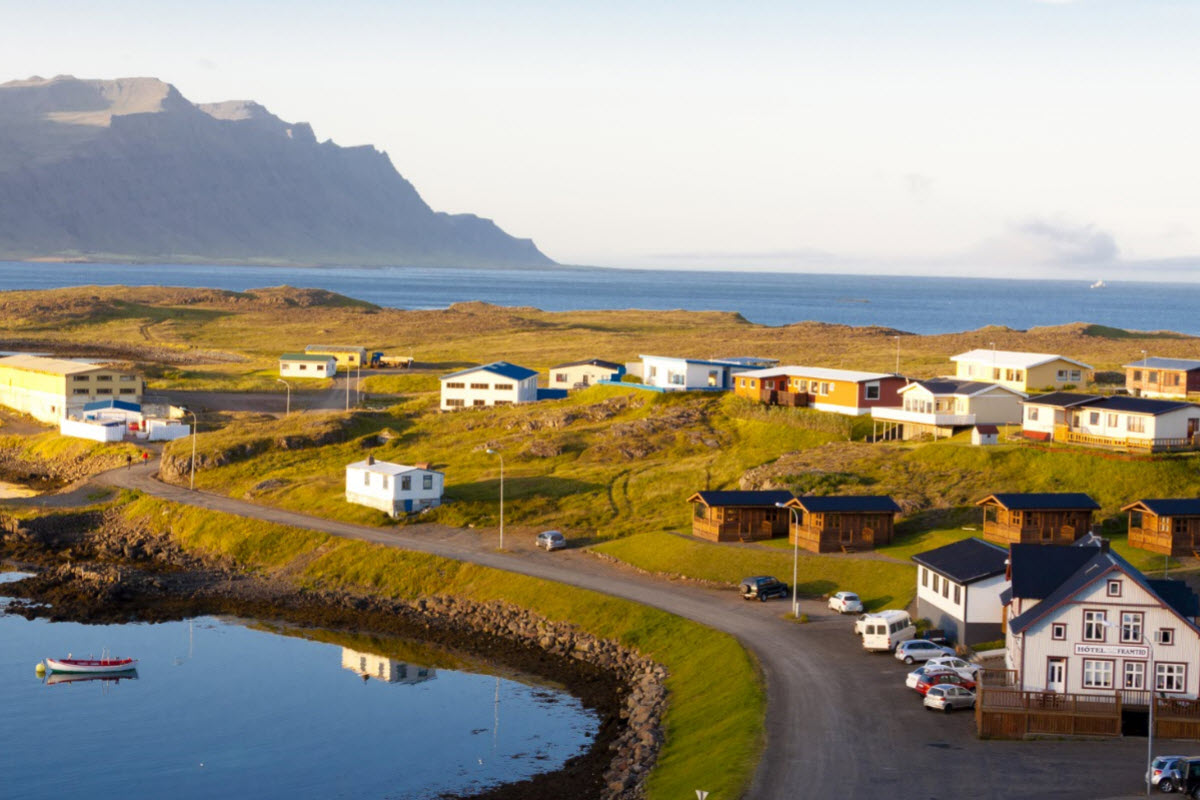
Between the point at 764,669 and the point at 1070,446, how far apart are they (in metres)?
39.5

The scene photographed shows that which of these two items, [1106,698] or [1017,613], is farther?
[1017,613]

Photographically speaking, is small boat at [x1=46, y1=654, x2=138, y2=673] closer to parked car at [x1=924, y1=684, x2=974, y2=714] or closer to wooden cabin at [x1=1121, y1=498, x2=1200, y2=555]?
parked car at [x1=924, y1=684, x2=974, y2=714]

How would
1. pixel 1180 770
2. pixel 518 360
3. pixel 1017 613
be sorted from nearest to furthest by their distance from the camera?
1. pixel 1180 770
2. pixel 1017 613
3. pixel 518 360

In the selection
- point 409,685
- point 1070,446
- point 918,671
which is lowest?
point 409,685

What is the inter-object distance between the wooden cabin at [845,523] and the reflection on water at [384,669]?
944 inches

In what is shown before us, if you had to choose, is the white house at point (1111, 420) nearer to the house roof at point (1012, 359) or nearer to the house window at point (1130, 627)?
the house roof at point (1012, 359)

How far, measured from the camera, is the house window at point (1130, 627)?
4994 cm

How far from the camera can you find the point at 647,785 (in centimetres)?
4806

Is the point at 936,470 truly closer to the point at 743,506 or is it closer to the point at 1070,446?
the point at 1070,446

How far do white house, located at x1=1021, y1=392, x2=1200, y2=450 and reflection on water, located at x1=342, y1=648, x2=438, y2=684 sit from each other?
161 feet

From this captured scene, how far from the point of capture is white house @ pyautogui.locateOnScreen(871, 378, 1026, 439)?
9719cm

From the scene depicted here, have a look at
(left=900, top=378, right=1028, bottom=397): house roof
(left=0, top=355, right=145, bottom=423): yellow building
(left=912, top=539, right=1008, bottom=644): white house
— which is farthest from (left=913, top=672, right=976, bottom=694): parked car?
(left=0, top=355, right=145, bottom=423): yellow building

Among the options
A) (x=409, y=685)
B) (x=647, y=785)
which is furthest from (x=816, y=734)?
(x=409, y=685)

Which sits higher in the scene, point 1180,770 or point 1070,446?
point 1070,446
